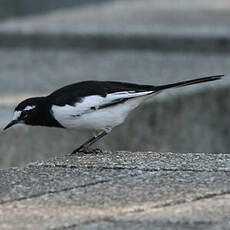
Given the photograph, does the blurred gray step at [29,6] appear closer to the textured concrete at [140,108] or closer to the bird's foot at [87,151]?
the textured concrete at [140,108]

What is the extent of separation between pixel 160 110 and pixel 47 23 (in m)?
5.28

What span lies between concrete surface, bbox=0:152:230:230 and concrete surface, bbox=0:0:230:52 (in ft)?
23.0

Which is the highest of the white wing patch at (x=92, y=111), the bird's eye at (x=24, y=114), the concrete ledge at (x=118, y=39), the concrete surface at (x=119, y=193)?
the white wing patch at (x=92, y=111)

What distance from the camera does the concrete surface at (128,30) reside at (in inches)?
500

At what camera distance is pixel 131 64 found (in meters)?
11.8

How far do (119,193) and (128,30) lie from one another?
841 cm

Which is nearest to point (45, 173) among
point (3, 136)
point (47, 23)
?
point (3, 136)

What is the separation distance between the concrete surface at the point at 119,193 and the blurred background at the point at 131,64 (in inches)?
97.9

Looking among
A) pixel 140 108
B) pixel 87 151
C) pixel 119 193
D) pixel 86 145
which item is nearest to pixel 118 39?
pixel 140 108

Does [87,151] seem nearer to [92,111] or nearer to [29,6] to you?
[92,111]

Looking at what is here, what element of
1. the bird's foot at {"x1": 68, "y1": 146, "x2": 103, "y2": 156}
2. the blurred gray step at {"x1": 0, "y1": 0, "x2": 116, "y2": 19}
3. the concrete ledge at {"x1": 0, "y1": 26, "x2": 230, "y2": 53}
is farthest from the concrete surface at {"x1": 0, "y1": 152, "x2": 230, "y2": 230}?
the blurred gray step at {"x1": 0, "y1": 0, "x2": 116, "y2": 19}

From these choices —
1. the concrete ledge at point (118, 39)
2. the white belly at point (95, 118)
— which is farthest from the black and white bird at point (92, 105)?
the concrete ledge at point (118, 39)

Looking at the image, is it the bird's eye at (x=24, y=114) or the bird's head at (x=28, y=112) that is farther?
the bird's eye at (x=24, y=114)

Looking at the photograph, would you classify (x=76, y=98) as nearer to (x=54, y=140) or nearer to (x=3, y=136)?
(x=3, y=136)
